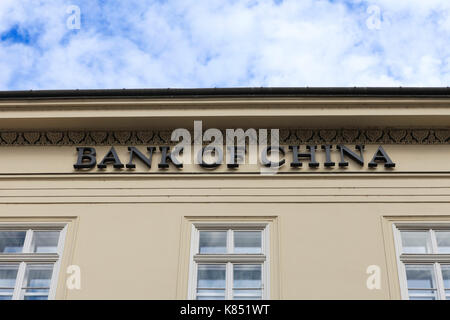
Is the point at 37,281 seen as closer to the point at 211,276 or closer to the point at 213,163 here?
the point at 211,276

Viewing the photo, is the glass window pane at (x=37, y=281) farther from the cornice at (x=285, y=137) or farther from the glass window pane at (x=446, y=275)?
the glass window pane at (x=446, y=275)

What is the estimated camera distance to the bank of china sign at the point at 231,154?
962 cm

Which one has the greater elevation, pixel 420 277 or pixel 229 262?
pixel 229 262

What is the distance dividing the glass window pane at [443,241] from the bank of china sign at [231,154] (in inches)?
48.8

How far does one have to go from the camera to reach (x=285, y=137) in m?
9.90

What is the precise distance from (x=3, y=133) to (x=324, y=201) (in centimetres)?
520

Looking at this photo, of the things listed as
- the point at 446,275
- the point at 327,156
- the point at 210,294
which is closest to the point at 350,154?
the point at 327,156

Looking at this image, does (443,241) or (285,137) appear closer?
(443,241)

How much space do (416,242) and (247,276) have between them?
2.42 meters

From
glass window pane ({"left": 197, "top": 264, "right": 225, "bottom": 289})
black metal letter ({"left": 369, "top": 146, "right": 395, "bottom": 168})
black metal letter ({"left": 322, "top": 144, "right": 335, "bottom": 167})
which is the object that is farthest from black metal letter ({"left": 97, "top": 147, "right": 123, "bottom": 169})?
black metal letter ({"left": 369, "top": 146, "right": 395, "bottom": 168})

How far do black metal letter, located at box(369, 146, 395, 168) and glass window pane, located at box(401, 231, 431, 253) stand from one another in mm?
1092

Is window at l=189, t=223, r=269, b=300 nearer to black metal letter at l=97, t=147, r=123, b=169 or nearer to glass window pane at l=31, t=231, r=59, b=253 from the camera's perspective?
black metal letter at l=97, t=147, r=123, b=169

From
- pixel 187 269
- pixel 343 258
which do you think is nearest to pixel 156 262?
pixel 187 269

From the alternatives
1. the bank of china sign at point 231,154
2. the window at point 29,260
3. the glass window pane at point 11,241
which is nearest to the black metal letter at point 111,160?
the bank of china sign at point 231,154
